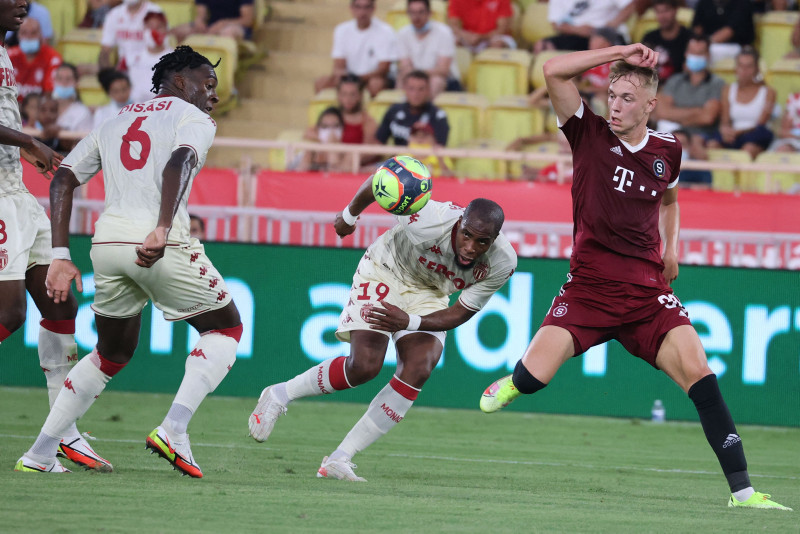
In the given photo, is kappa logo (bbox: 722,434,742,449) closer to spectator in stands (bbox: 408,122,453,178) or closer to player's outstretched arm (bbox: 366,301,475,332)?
player's outstretched arm (bbox: 366,301,475,332)

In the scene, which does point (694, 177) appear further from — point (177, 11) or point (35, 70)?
point (35, 70)

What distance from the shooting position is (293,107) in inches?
687

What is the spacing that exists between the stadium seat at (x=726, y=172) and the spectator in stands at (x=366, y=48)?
463 cm

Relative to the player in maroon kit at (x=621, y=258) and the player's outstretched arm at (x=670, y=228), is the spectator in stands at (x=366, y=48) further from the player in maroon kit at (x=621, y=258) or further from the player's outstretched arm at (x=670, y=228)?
the player in maroon kit at (x=621, y=258)

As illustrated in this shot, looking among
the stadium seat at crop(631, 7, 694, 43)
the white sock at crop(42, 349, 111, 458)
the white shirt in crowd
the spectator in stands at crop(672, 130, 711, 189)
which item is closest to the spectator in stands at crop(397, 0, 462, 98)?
the white shirt in crowd

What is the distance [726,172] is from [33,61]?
9.59 metres

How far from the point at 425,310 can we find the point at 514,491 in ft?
4.21

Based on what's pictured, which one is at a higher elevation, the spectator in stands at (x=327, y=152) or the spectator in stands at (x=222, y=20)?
the spectator in stands at (x=222, y=20)

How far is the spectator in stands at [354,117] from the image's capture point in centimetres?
1477

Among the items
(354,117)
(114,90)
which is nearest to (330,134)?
(354,117)

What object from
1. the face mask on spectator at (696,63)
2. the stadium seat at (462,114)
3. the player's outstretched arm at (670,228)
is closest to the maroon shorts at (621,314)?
the player's outstretched arm at (670,228)

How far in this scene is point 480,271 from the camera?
6801 millimetres

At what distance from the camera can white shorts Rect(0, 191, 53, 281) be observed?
668 centimetres

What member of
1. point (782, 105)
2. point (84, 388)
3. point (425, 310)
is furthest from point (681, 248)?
point (84, 388)
